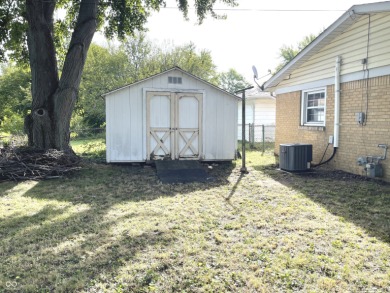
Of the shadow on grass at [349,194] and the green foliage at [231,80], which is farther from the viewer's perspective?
the green foliage at [231,80]

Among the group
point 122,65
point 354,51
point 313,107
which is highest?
point 122,65

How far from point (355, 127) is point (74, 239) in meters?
6.91

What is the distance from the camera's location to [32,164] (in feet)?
25.2

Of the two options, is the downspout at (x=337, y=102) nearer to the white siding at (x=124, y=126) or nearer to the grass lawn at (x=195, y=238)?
the grass lawn at (x=195, y=238)

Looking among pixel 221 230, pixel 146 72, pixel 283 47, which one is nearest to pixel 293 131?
pixel 221 230

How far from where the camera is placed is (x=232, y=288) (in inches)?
109

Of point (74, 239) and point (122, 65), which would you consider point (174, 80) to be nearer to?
point (74, 239)

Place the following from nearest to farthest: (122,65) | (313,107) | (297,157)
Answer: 1. (297,157)
2. (313,107)
3. (122,65)

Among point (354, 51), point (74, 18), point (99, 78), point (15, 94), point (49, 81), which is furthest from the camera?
point (15, 94)

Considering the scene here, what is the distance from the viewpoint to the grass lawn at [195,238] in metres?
2.88

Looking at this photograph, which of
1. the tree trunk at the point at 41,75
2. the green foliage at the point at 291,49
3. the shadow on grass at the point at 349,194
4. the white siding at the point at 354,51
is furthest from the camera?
the green foliage at the point at 291,49

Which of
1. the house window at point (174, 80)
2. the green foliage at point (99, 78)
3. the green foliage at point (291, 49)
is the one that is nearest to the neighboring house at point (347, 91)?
the house window at point (174, 80)

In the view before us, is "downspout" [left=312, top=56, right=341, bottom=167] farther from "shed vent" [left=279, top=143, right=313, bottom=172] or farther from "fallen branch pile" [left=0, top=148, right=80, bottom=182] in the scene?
"fallen branch pile" [left=0, top=148, right=80, bottom=182]

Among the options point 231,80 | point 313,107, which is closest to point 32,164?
point 313,107
